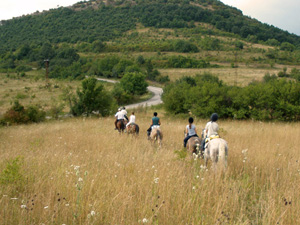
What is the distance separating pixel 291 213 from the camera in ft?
12.0

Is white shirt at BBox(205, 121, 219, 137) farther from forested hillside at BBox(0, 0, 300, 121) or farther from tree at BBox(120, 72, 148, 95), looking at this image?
tree at BBox(120, 72, 148, 95)

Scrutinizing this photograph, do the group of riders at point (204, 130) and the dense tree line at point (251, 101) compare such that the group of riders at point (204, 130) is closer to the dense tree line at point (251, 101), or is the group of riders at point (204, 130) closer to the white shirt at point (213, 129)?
the white shirt at point (213, 129)

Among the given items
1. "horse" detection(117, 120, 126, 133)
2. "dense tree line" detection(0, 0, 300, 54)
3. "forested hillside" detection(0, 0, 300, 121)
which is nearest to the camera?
"horse" detection(117, 120, 126, 133)

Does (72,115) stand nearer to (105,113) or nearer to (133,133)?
(105,113)

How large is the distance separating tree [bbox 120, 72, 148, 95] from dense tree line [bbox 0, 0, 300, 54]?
3125 inches

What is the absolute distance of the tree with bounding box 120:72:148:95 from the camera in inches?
2111

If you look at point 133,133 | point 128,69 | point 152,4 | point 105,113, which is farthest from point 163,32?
point 133,133

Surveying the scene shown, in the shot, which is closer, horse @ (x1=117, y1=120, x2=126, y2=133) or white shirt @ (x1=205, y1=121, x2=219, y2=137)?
white shirt @ (x1=205, y1=121, x2=219, y2=137)

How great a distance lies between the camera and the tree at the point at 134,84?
176ft

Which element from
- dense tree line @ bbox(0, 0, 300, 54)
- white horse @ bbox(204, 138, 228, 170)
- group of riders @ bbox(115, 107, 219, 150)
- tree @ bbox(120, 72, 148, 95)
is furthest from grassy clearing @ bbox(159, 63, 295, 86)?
dense tree line @ bbox(0, 0, 300, 54)

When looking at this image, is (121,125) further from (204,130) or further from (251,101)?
(251,101)

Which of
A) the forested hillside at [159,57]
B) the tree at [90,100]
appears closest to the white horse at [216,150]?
the forested hillside at [159,57]

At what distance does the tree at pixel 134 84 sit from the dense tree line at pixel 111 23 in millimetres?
79368

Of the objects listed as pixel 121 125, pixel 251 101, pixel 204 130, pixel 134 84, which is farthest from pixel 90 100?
pixel 134 84
